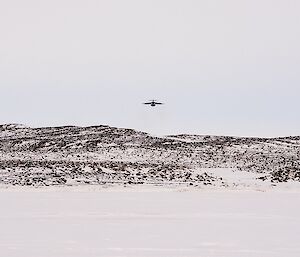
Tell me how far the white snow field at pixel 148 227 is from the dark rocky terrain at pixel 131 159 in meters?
9.33

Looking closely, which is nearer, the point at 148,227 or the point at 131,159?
the point at 148,227

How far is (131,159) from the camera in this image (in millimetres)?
41406

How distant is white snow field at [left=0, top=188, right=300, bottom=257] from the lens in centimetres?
808

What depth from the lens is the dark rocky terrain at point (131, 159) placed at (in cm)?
2597

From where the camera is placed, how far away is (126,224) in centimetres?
1052

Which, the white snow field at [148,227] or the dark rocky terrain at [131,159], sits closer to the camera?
the white snow field at [148,227]

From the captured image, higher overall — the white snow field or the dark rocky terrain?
the dark rocky terrain

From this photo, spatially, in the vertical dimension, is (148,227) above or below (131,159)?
below

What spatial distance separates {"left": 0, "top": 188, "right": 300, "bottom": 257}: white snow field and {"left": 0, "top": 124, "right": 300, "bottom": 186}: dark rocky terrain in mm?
9326

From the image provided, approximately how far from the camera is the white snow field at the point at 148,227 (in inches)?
318

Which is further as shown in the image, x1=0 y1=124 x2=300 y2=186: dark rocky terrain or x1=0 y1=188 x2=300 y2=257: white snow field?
x1=0 y1=124 x2=300 y2=186: dark rocky terrain

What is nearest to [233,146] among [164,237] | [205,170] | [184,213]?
[205,170]

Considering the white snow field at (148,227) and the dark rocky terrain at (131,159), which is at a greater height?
the dark rocky terrain at (131,159)

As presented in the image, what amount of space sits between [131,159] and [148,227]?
103 ft
